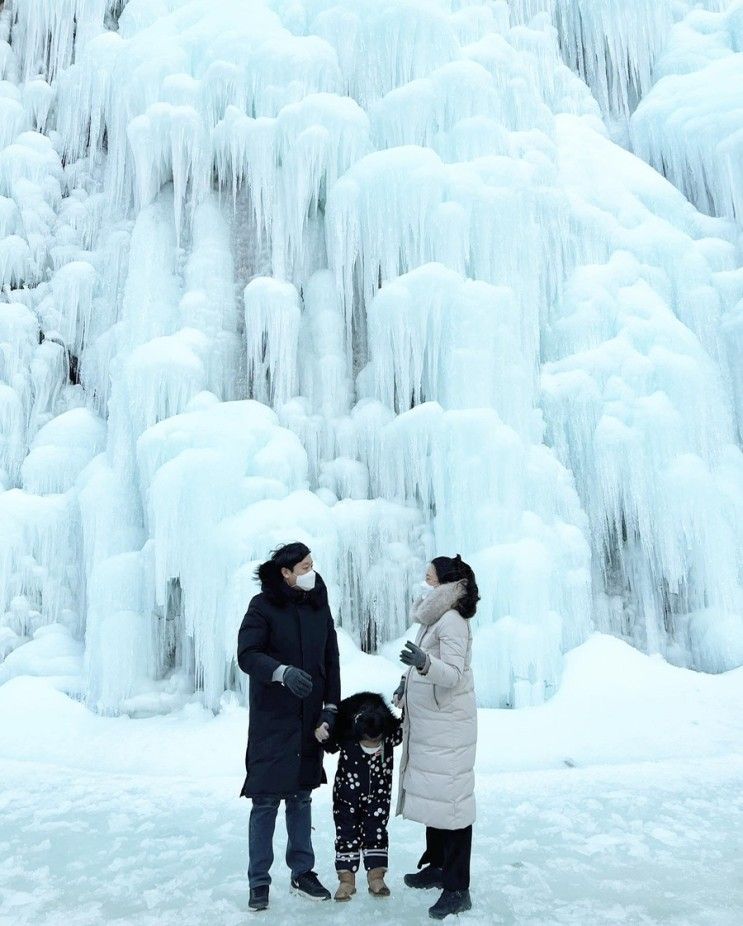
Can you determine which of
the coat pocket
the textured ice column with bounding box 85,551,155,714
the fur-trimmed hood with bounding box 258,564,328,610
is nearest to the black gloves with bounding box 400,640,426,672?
the coat pocket

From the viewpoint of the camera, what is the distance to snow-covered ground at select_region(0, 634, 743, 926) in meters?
3.25

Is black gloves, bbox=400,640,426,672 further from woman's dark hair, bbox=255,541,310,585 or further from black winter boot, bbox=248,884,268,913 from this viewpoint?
black winter boot, bbox=248,884,268,913

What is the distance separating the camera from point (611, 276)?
9.60 m

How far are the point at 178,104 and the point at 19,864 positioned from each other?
8026mm

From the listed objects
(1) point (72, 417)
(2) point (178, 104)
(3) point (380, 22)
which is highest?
(3) point (380, 22)

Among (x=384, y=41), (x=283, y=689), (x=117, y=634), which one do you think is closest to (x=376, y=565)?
(x=117, y=634)

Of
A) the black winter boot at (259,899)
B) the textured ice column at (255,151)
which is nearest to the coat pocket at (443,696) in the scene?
the black winter boot at (259,899)

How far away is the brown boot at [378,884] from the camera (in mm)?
3232

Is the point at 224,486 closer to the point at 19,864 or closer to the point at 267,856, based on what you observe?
the point at 19,864

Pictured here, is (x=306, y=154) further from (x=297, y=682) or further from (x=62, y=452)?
(x=297, y=682)

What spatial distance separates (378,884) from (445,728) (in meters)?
0.74

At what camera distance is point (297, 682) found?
2967 mm

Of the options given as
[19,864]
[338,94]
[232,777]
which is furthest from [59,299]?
[19,864]

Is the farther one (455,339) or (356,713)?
(455,339)
